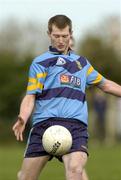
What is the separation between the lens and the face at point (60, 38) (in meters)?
8.55

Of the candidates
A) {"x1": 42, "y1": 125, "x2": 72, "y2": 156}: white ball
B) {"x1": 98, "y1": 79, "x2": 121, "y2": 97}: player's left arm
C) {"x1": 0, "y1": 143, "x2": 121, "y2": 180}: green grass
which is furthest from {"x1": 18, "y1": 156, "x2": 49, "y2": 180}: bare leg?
{"x1": 0, "y1": 143, "x2": 121, "y2": 180}: green grass

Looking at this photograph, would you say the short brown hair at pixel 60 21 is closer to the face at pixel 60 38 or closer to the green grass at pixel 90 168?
the face at pixel 60 38

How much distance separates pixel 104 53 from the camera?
51.0m

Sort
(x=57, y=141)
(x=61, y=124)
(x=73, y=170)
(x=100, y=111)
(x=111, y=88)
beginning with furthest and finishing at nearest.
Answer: (x=100, y=111), (x=111, y=88), (x=61, y=124), (x=57, y=141), (x=73, y=170)

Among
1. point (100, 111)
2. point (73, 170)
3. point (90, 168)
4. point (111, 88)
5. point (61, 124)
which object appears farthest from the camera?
point (100, 111)

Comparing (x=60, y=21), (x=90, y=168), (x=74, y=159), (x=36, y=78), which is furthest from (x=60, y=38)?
(x=90, y=168)

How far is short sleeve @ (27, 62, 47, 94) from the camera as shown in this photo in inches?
334

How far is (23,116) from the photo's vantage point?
27.2ft

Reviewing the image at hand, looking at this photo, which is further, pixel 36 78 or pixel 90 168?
pixel 90 168

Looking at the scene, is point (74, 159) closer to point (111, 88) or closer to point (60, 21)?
point (111, 88)

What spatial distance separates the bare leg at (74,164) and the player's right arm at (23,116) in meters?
0.57

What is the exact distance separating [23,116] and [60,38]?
990mm

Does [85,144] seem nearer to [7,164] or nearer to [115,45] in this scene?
[7,164]

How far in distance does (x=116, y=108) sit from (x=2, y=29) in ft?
80.9
